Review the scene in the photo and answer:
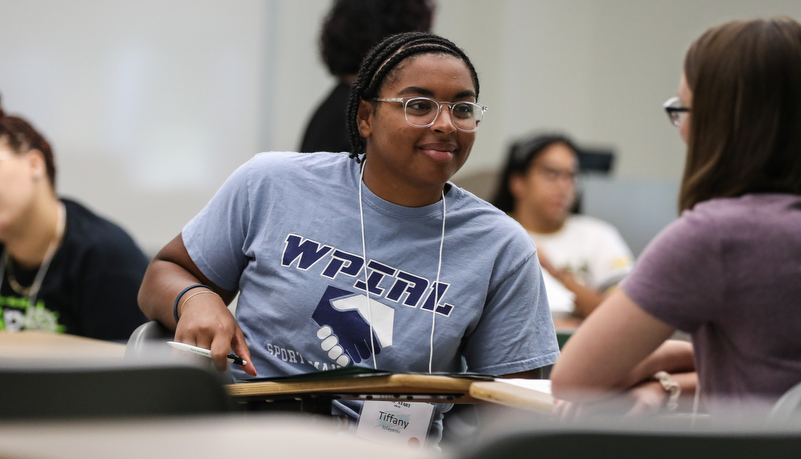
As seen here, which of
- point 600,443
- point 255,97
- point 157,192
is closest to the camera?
point 600,443

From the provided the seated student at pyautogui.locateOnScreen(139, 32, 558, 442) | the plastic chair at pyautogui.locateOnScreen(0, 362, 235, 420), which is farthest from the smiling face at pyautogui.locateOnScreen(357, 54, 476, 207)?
the plastic chair at pyautogui.locateOnScreen(0, 362, 235, 420)

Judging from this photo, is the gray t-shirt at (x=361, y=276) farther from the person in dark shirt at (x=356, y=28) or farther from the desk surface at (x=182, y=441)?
the desk surface at (x=182, y=441)

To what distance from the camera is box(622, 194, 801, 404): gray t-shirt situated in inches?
37.7

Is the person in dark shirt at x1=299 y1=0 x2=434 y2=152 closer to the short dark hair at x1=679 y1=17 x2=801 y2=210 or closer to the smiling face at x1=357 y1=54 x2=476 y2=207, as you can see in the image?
the smiling face at x1=357 y1=54 x2=476 y2=207

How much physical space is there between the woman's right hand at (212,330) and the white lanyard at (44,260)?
0.96m

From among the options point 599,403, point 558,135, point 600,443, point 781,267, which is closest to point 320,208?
point 599,403

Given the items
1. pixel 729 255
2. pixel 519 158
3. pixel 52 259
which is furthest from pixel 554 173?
pixel 729 255

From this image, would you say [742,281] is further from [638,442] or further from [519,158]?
[519,158]

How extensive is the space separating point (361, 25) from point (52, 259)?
106 centimetres

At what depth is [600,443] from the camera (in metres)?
0.58

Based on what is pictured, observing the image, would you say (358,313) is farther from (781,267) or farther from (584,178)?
(584,178)

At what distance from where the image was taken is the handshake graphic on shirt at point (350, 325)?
59.1 inches

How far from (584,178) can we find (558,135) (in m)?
0.46

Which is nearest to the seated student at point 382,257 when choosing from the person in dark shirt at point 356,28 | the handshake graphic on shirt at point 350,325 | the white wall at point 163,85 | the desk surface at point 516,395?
the handshake graphic on shirt at point 350,325
